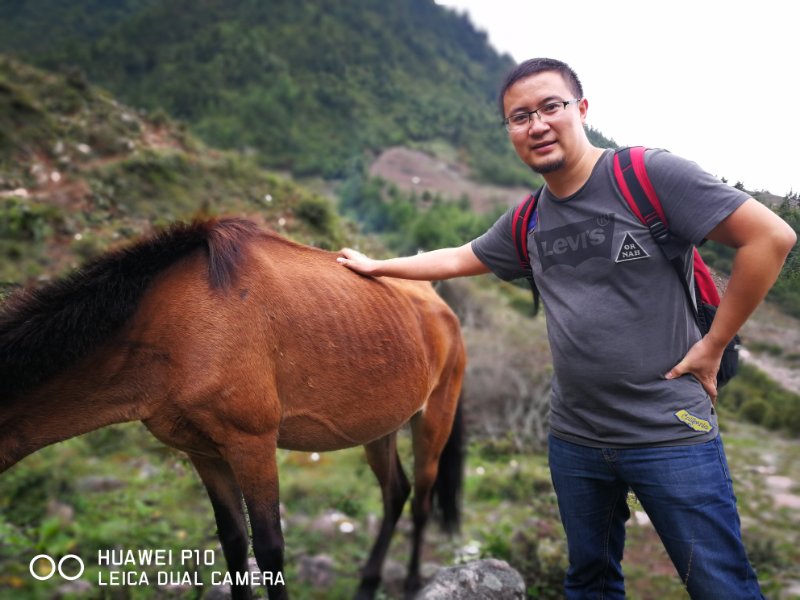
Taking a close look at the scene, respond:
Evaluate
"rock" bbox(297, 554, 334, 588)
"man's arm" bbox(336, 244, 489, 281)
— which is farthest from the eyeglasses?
"rock" bbox(297, 554, 334, 588)

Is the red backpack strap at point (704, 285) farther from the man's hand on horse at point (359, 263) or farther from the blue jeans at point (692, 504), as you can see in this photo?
the man's hand on horse at point (359, 263)

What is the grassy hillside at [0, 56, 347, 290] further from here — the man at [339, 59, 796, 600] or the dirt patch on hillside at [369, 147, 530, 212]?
the dirt patch on hillside at [369, 147, 530, 212]

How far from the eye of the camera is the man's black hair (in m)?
1.98

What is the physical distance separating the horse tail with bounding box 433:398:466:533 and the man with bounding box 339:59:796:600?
2.08 m

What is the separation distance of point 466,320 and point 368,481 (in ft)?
12.6

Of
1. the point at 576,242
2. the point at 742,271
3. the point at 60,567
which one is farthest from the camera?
the point at 60,567

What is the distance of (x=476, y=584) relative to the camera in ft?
10.8

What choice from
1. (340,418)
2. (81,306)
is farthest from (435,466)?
(81,306)

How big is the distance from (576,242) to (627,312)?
1.00ft

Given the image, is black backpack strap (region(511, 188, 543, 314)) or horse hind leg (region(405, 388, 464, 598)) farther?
horse hind leg (region(405, 388, 464, 598))

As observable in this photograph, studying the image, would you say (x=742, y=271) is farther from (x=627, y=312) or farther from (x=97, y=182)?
(x=97, y=182)

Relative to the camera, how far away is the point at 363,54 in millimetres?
23141

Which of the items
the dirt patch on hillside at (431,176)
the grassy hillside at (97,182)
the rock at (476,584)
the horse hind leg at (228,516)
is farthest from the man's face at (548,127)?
the dirt patch on hillside at (431,176)

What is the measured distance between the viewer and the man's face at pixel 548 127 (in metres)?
1.95
